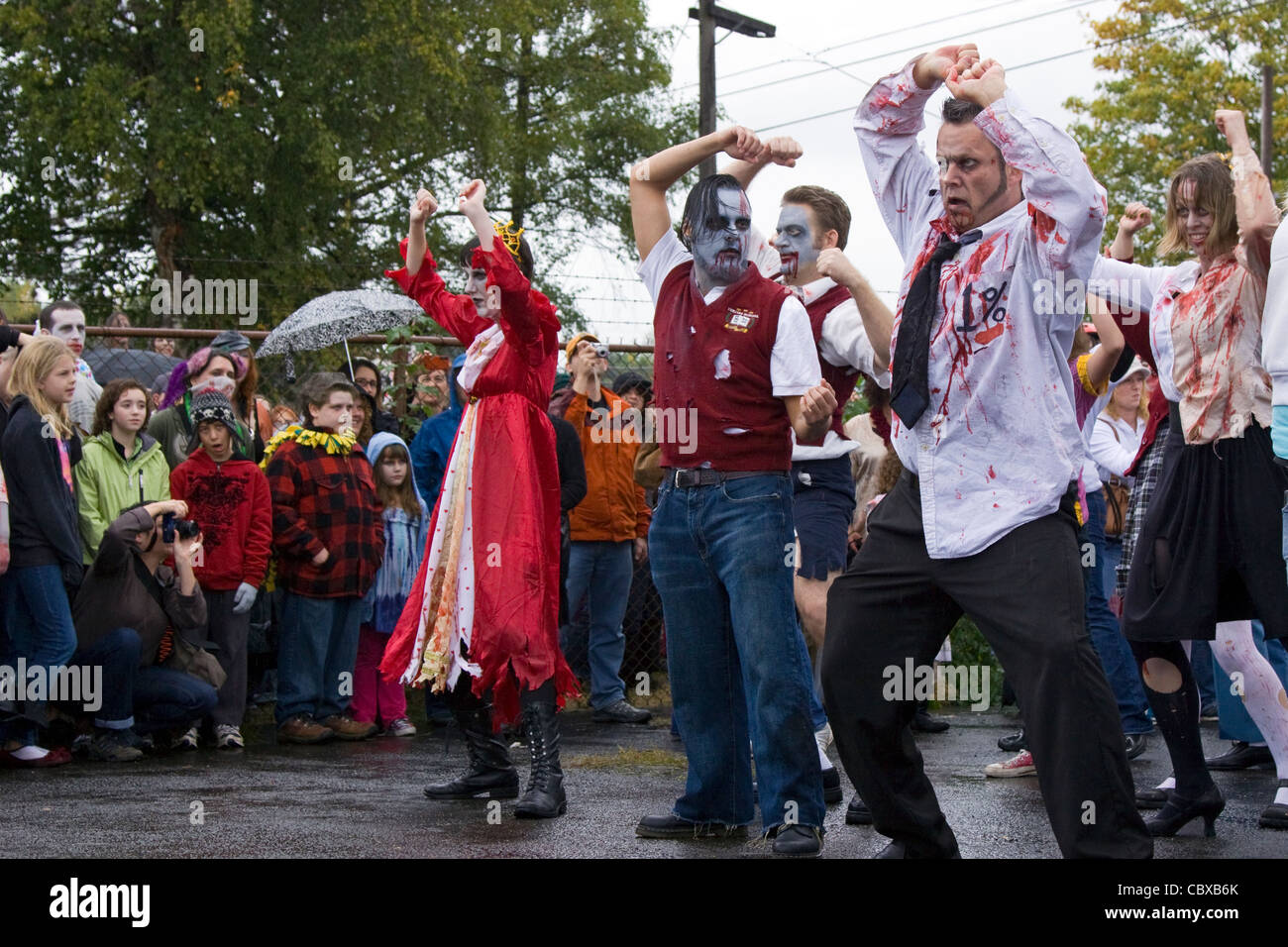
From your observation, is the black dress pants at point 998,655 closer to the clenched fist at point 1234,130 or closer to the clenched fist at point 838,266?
the clenched fist at point 838,266

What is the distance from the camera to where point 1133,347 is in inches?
242

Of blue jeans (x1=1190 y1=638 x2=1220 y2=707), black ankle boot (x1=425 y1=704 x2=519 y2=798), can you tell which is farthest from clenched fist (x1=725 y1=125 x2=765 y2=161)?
blue jeans (x1=1190 y1=638 x2=1220 y2=707)

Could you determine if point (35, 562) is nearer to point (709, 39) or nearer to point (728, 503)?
point (728, 503)

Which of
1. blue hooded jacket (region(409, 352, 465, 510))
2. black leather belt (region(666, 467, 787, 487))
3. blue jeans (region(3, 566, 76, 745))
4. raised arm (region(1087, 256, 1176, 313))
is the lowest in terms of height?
blue jeans (region(3, 566, 76, 745))

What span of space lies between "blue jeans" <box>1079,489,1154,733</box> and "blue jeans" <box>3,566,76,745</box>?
503 cm

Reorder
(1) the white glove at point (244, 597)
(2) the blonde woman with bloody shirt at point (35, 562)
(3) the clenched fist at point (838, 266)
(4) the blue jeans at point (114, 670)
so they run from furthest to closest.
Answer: (1) the white glove at point (244, 597) → (4) the blue jeans at point (114, 670) → (2) the blonde woman with bloody shirt at point (35, 562) → (3) the clenched fist at point (838, 266)

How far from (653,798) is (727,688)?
1.17m

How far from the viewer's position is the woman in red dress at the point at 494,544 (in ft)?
19.3

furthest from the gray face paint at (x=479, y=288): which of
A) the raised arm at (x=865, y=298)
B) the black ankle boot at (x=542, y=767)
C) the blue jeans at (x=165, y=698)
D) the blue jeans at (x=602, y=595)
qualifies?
the blue jeans at (x=602, y=595)

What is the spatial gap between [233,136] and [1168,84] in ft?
70.6

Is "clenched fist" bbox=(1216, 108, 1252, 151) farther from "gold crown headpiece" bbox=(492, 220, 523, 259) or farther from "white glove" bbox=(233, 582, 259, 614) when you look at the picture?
"white glove" bbox=(233, 582, 259, 614)

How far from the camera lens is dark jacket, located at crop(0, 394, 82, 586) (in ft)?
24.8

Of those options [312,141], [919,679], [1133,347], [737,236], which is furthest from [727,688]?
[312,141]

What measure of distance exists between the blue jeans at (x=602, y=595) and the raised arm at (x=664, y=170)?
14.8ft
